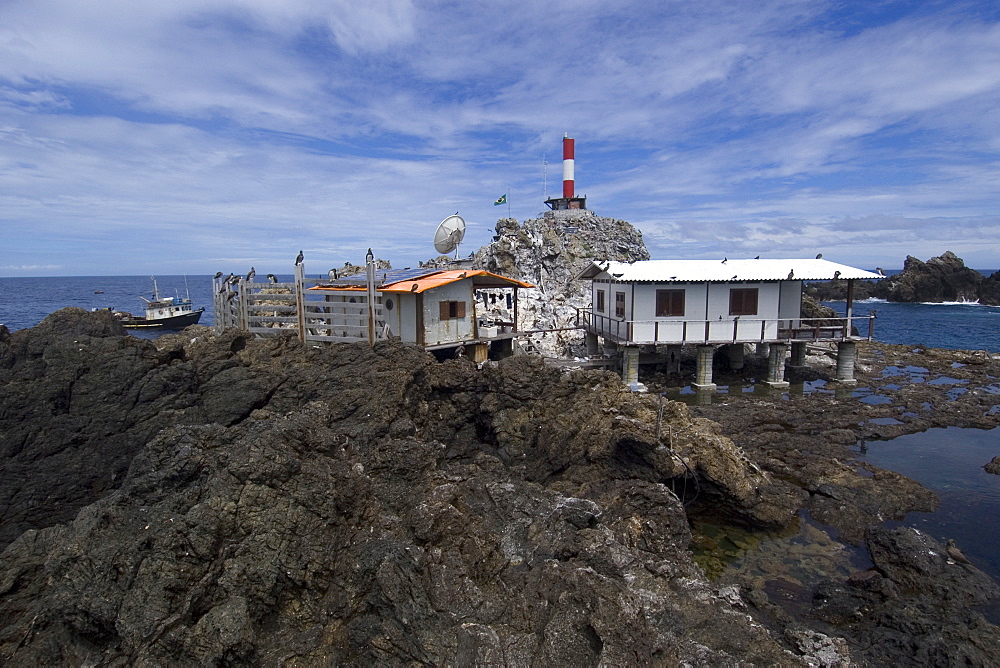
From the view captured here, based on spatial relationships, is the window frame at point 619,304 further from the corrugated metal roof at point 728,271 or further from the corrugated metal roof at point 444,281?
the corrugated metal roof at point 444,281

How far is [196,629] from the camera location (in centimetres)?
586

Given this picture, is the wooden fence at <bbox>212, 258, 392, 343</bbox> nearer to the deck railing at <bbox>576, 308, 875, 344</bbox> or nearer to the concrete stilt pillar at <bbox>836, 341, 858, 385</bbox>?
the deck railing at <bbox>576, 308, 875, 344</bbox>

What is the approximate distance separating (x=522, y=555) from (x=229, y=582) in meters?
3.69

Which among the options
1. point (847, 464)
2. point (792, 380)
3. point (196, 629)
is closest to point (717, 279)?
point (792, 380)

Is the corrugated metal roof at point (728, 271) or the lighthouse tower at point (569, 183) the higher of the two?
the lighthouse tower at point (569, 183)

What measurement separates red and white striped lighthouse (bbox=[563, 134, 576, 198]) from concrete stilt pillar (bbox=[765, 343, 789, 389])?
98.2 feet

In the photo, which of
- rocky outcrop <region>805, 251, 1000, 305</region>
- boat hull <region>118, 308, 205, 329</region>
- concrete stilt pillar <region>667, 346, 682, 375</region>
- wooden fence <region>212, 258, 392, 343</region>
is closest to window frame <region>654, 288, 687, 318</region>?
concrete stilt pillar <region>667, 346, 682, 375</region>

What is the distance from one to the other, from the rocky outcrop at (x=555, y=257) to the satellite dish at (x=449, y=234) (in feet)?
8.44

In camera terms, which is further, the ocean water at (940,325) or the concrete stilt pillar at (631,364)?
the ocean water at (940,325)

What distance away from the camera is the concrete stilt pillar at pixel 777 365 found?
2634 cm

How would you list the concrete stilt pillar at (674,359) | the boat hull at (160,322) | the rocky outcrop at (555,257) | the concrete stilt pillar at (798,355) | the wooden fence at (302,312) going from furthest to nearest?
the boat hull at (160,322)
the rocky outcrop at (555,257)
the concrete stilt pillar at (798,355)
the concrete stilt pillar at (674,359)
the wooden fence at (302,312)

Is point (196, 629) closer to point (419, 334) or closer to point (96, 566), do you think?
point (96, 566)

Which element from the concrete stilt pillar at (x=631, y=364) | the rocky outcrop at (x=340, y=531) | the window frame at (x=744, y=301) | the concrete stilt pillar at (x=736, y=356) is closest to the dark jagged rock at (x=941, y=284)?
the concrete stilt pillar at (x=736, y=356)

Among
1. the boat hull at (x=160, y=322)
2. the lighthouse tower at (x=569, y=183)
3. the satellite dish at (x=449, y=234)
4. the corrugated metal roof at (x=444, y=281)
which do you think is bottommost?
the boat hull at (x=160, y=322)
